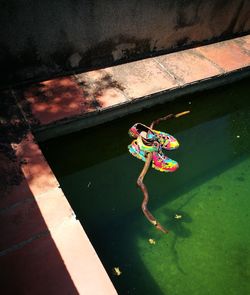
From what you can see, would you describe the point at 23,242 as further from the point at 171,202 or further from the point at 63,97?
the point at 63,97

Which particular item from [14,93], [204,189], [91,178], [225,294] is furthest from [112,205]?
[14,93]

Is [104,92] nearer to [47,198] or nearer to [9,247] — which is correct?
[47,198]

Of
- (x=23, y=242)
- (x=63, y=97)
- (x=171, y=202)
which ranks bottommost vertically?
(x=171, y=202)

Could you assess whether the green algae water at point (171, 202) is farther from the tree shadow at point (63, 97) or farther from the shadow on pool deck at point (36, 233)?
the shadow on pool deck at point (36, 233)

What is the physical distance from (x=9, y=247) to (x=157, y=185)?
1.66 metres

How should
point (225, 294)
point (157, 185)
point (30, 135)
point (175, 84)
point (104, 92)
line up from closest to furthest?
point (225, 294) < point (30, 135) < point (157, 185) < point (104, 92) < point (175, 84)

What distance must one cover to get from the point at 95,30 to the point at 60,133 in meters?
1.36

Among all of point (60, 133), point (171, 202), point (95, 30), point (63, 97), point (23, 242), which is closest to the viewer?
point (23, 242)

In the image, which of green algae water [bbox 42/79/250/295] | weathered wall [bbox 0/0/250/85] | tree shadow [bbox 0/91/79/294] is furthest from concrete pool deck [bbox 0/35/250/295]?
green algae water [bbox 42/79/250/295]

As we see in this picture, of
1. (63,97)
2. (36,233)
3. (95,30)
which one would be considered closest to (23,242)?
(36,233)

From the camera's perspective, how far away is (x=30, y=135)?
2861 mm

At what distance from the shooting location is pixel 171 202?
9.91 ft

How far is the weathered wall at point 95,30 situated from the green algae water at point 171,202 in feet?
3.02

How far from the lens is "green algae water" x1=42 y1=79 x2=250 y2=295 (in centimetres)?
261
